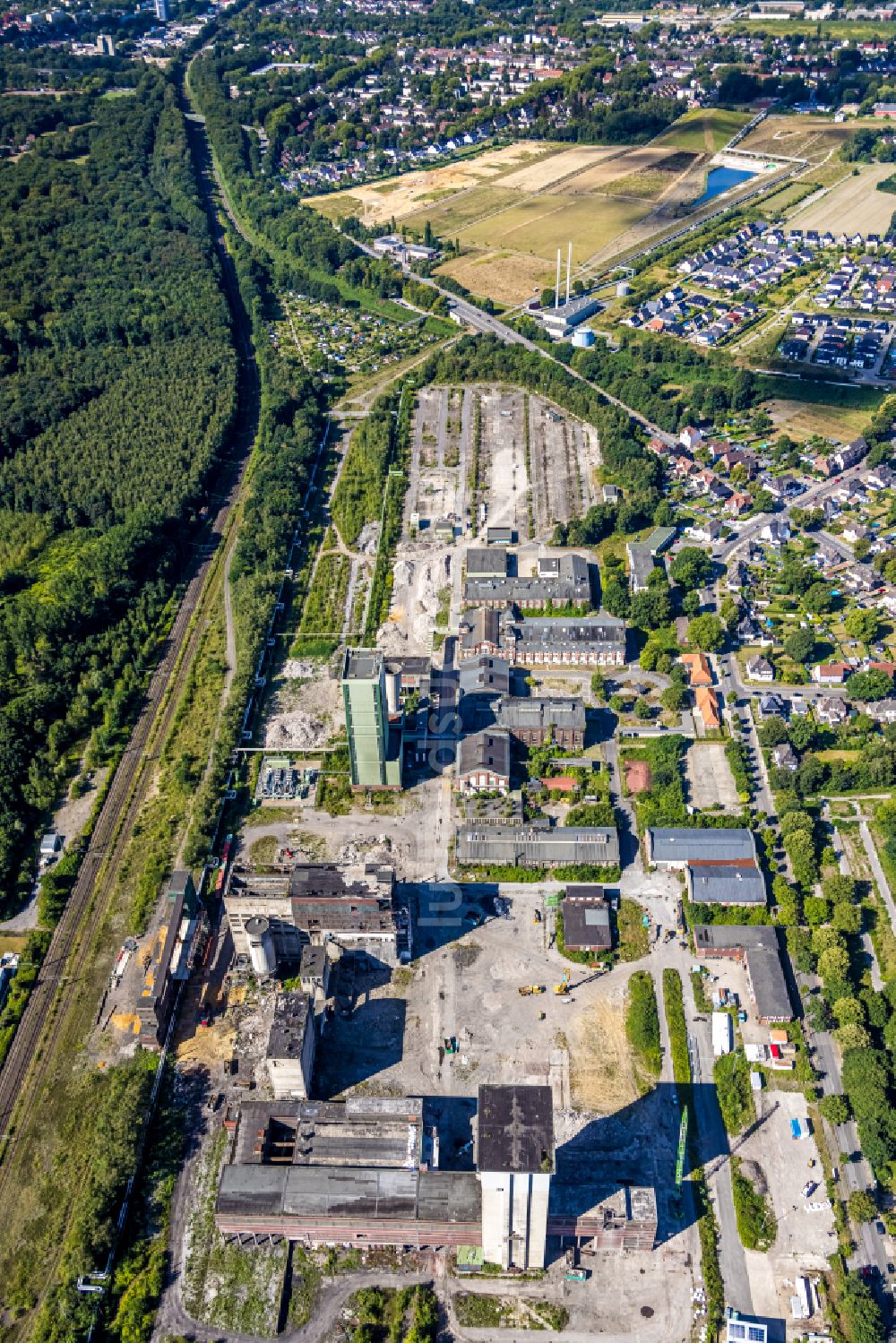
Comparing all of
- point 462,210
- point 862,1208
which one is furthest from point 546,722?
point 462,210

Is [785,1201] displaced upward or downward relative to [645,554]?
downward

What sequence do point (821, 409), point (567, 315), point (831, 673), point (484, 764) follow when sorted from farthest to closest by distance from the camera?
point (567, 315) → point (821, 409) → point (831, 673) → point (484, 764)

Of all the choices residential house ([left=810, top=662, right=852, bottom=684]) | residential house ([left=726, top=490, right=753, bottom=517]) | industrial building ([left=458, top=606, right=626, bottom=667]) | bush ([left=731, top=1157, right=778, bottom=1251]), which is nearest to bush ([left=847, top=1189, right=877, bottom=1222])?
bush ([left=731, top=1157, right=778, bottom=1251])

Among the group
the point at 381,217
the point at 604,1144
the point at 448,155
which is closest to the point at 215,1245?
the point at 604,1144

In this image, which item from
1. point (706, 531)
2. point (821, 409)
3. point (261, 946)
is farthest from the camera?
point (821, 409)

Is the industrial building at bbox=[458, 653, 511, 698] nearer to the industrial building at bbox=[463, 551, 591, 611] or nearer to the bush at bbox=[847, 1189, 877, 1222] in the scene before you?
the industrial building at bbox=[463, 551, 591, 611]

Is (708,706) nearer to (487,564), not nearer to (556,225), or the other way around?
(487,564)
